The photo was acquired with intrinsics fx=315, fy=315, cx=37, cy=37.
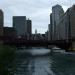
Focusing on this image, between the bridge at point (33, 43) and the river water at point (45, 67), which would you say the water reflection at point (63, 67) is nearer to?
the river water at point (45, 67)

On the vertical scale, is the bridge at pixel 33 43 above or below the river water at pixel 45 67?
above

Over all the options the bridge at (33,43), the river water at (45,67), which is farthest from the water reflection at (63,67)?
the bridge at (33,43)

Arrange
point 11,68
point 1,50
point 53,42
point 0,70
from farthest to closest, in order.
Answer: point 53,42 → point 11,68 → point 1,50 → point 0,70

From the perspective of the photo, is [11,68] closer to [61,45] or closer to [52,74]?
[52,74]

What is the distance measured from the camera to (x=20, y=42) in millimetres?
167625

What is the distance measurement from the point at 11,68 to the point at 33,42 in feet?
477

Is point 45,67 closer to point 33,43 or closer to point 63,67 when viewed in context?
point 63,67

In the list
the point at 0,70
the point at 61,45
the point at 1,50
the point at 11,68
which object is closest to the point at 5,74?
the point at 0,70

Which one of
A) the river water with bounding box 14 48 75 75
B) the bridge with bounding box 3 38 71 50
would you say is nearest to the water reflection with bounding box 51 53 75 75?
the river water with bounding box 14 48 75 75

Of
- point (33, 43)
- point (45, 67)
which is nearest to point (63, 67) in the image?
point (45, 67)

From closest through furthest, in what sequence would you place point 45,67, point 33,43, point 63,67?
point 63,67 < point 45,67 < point 33,43

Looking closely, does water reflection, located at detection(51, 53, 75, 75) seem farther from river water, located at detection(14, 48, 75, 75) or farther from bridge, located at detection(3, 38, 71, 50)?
bridge, located at detection(3, 38, 71, 50)

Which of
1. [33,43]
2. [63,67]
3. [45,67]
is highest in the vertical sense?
[33,43]

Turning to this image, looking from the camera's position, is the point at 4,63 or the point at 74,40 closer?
the point at 4,63
